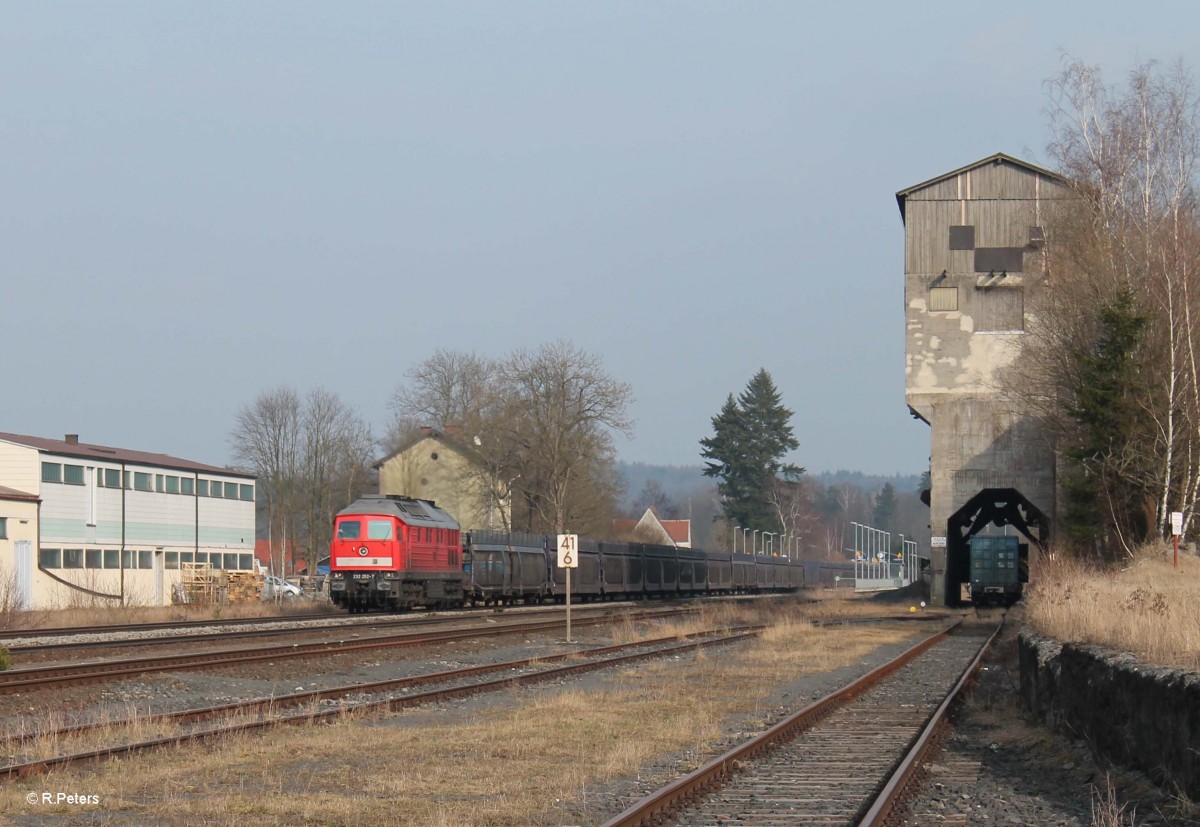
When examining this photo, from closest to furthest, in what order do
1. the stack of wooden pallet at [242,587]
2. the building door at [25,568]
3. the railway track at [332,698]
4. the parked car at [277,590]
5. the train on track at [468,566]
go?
the railway track at [332,698] → the train on track at [468,566] → the building door at [25,568] → the stack of wooden pallet at [242,587] → the parked car at [277,590]

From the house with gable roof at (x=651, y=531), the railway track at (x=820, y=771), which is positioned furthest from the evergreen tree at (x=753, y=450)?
the railway track at (x=820, y=771)

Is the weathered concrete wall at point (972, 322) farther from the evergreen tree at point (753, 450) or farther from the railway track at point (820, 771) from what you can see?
the evergreen tree at point (753, 450)

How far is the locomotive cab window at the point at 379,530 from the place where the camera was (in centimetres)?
3806

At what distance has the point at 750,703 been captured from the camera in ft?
55.9

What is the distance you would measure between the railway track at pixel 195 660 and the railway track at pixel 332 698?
2.90 meters

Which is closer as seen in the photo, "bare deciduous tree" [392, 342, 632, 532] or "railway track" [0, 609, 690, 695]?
"railway track" [0, 609, 690, 695]

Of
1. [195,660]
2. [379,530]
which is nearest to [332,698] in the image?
[195,660]

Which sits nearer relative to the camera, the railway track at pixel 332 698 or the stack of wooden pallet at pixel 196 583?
the railway track at pixel 332 698

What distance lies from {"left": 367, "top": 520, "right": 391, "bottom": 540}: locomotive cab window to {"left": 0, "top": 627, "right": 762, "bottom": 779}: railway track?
12.9 meters

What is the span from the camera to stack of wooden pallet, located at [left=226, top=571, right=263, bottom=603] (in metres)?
52.2

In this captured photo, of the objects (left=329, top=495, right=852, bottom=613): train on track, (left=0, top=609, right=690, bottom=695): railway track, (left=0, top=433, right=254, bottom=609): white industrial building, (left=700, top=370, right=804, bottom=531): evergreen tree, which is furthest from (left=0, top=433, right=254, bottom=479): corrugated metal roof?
(left=700, top=370, right=804, bottom=531): evergreen tree

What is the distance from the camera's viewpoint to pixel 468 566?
151 feet

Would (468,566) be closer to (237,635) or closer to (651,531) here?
(237,635)

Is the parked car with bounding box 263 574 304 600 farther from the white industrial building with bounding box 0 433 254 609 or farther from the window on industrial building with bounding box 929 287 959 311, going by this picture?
the window on industrial building with bounding box 929 287 959 311
